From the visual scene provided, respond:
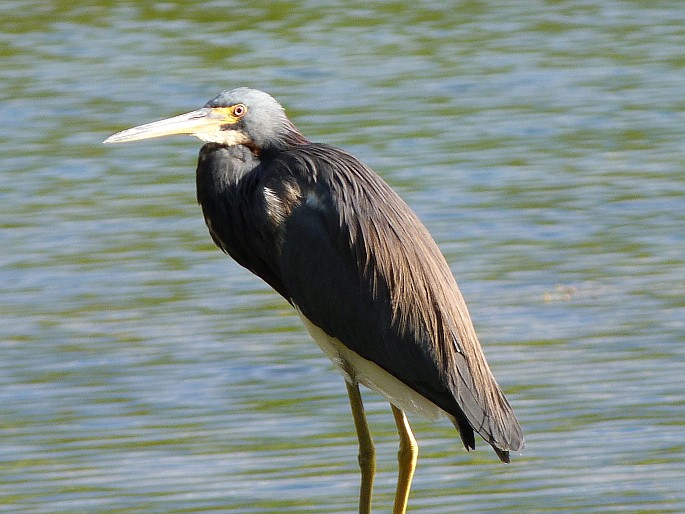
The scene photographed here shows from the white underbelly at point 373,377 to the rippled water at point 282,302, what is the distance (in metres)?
0.44

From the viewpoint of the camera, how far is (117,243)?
8.30m

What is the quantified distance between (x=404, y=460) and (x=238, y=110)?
135cm

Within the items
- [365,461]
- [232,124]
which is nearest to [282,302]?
[365,461]

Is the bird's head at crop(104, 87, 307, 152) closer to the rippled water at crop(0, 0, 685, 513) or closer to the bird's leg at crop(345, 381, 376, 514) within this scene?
the bird's leg at crop(345, 381, 376, 514)

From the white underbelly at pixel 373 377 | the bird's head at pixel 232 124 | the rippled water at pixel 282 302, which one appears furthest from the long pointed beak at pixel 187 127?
the rippled water at pixel 282 302

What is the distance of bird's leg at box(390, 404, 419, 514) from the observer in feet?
17.9

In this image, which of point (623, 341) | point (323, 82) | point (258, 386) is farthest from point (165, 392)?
point (323, 82)

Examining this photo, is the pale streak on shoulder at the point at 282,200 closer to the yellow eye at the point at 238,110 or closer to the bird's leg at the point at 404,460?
the yellow eye at the point at 238,110

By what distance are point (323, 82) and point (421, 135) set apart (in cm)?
138

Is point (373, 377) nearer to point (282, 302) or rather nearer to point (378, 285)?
point (378, 285)

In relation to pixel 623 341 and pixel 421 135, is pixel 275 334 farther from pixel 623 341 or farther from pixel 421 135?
pixel 421 135

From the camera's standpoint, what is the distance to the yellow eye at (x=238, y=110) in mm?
5137

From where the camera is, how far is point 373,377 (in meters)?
5.41

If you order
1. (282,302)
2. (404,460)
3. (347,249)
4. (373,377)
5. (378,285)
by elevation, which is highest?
(347,249)
